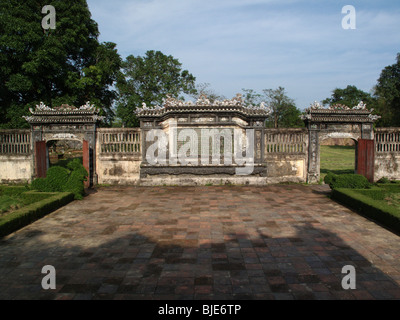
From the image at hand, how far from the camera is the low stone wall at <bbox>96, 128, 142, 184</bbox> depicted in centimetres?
1500

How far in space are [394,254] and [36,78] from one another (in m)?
18.8

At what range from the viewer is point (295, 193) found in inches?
502

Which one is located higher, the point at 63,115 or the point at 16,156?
the point at 63,115

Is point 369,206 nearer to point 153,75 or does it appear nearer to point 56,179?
point 56,179

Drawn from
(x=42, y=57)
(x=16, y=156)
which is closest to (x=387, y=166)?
(x=16, y=156)

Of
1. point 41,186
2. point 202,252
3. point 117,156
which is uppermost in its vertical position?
point 117,156

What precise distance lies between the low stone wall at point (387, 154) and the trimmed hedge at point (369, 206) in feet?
14.8

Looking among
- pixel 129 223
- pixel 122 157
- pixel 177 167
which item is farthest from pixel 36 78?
pixel 129 223

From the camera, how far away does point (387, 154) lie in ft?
48.5

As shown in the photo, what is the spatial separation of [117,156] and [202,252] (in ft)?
31.7

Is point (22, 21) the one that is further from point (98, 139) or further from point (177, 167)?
point (177, 167)

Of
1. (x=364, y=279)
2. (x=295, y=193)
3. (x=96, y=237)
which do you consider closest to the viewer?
(x=364, y=279)

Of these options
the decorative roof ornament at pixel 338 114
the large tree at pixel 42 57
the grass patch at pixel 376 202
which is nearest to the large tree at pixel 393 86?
the decorative roof ornament at pixel 338 114

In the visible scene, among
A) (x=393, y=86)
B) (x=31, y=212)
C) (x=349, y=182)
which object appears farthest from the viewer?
(x=393, y=86)
